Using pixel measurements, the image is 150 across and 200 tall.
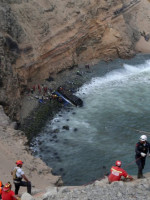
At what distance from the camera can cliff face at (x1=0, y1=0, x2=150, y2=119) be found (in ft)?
67.3

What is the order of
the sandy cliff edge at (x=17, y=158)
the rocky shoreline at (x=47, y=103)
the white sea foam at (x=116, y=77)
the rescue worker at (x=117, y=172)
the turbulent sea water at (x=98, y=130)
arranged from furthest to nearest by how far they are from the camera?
the white sea foam at (x=116, y=77) < the rocky shoreline at (x=47, y=103) < the turbulent sea water at (x=98, y=130) < the sandy cliff edge at (x=17, y=158) < the rescue worker at (x=117, y=172)

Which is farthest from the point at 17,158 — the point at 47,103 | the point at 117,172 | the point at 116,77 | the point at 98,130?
the point at 116,77

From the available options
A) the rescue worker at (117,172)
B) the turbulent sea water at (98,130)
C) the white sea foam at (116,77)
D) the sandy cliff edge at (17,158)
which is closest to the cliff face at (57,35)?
the white sea foam at (116,77)

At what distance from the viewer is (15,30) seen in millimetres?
22156

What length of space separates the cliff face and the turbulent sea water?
365 centimetres

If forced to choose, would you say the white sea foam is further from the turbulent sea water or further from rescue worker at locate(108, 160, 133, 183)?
rescue worker at locate(108, 160, 133, 183)

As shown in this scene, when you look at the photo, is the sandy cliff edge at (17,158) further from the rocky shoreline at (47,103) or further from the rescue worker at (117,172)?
the rocky shoreline at (47,103)

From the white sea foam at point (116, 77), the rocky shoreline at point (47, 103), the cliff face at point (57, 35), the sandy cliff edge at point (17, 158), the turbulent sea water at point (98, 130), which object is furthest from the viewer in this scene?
the white sea foam at point (116, 77)

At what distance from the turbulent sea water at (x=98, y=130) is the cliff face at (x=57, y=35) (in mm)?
3646

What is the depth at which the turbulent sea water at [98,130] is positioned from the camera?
16.2 metres

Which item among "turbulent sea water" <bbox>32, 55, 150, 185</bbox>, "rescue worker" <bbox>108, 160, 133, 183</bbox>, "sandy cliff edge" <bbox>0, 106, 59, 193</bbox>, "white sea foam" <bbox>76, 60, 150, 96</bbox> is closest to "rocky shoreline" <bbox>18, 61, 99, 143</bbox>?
"turbulent sea water" <bbox>32, 55, 150, 185</bbox>

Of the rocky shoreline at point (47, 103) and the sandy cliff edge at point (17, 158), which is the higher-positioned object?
the rocky shoreline at point (47, 103)

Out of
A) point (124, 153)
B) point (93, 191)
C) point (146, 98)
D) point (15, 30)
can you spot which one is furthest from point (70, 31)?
point (93, 191)

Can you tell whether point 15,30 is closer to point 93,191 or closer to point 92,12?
point 92,12
